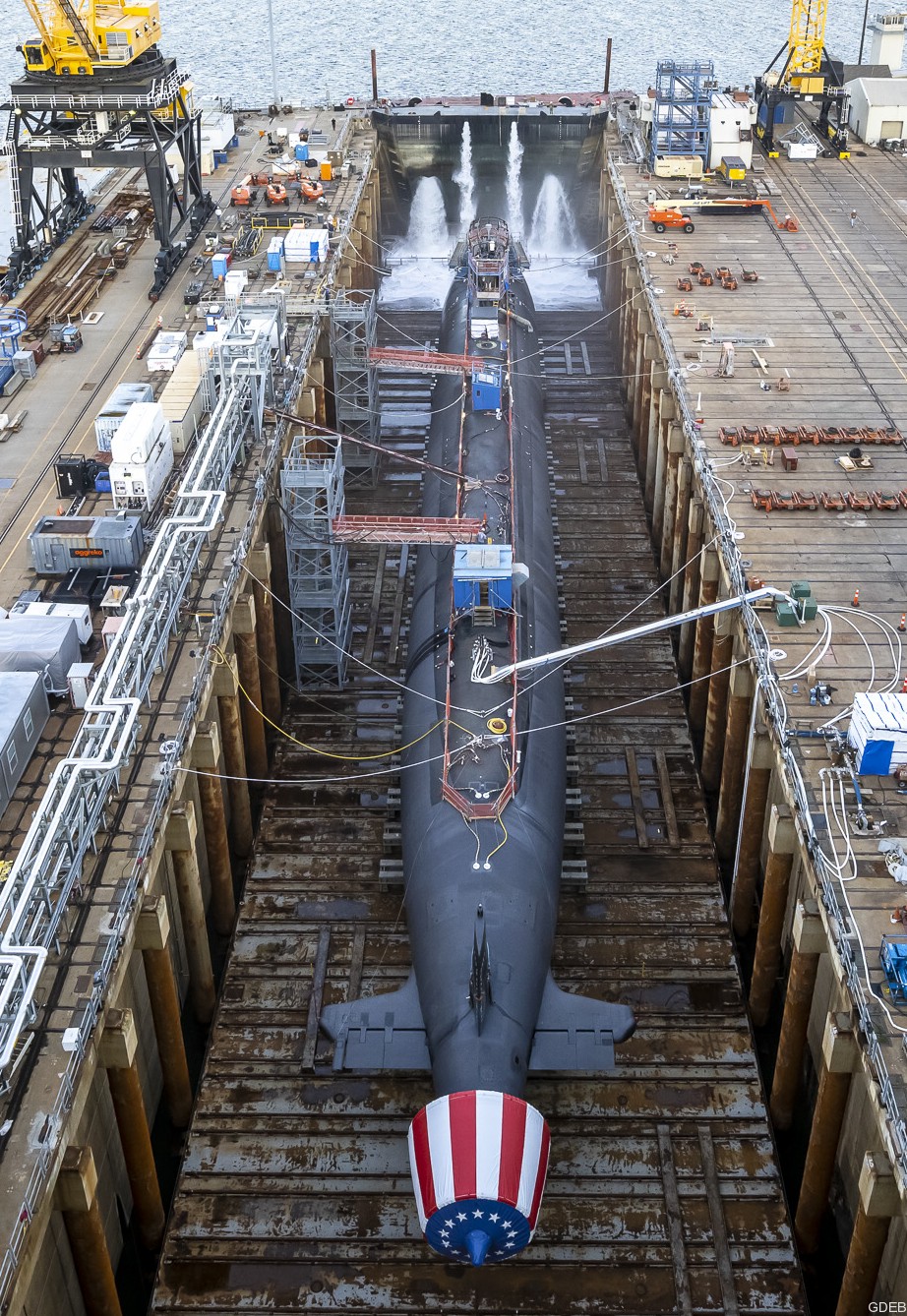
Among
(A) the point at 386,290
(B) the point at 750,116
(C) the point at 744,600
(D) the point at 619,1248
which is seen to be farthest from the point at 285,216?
(D) the point at 619,1248

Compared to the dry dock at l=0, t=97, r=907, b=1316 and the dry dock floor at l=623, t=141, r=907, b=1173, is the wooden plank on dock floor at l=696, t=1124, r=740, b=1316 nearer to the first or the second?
the dry dock at l=0, t=97, r=907, b=1316

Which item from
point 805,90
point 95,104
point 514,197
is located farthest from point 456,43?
point 95,104

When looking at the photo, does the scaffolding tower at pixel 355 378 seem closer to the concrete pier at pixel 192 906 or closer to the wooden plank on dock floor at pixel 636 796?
the wooden plank on dock floor at pixel 636 796

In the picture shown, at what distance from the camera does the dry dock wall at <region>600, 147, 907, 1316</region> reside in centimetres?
3072

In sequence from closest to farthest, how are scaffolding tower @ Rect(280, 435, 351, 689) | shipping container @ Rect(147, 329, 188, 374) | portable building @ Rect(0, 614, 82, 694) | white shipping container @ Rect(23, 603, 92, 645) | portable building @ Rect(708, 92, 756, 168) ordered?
portable building @ Rect(0, 614, 82, 694), white shipping container @ Rect(23, 603, 92, 645), scaffolding tower @ Rect(280, 435, 351, 689), shipping container @ Rect(147, 329, 188, 374), portable building @ Rect(708, 92, 756, 168)

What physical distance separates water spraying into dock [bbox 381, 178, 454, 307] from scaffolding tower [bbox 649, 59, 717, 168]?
60.8 feet

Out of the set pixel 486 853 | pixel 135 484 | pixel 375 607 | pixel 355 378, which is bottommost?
pixel 486 853

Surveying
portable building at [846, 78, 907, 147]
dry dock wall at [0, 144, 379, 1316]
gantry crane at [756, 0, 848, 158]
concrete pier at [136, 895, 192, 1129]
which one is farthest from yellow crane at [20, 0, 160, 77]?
concrete pier at [136, 895, 192, 1129]

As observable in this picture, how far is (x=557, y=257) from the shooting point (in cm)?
10944

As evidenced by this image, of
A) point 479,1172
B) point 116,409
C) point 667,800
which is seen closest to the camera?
point 479,1172

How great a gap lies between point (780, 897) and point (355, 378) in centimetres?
4034

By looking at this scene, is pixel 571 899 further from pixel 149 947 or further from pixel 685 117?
pixel 685 117

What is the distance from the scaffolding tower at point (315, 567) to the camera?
175ft

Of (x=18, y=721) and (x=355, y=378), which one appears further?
(x=355, y=378)
